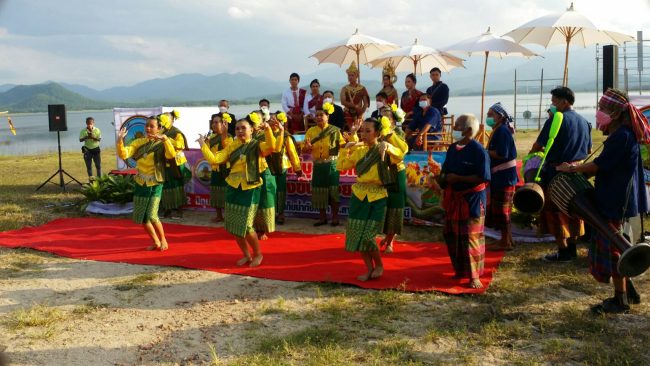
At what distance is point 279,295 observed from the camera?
4945mm

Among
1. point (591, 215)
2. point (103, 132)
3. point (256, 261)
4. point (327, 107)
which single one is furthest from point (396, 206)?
point (103, 132)

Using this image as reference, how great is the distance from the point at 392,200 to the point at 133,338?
2.98 meters

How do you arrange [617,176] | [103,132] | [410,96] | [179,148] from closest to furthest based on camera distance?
[617,176]
[179,148]
[410,96]
[103,132]

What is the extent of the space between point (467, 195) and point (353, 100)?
487cm

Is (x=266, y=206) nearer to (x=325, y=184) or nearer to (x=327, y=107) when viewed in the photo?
(x=325, y=184)

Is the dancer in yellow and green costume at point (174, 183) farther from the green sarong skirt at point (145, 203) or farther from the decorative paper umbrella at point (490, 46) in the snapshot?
the decorative paper umbrella at point (490, 46)

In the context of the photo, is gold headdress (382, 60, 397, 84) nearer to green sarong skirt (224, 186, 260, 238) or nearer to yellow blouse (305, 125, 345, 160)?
yellow blouse (305, 125, 345, 160)

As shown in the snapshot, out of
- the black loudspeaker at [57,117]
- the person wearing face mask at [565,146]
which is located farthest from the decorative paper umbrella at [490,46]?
the black loudspeaker at [57,117]

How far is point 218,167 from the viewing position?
7.82 m

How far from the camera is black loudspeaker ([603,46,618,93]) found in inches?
289

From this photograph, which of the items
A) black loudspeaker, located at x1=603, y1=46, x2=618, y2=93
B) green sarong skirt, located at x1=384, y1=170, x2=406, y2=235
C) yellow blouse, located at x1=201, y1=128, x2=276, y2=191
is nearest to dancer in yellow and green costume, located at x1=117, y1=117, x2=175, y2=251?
yellow blouse, located at x1=201, y1=128, x2=276, y2=191

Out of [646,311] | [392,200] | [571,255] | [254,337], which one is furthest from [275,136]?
[646,311]

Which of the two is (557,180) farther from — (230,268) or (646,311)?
(230,268)

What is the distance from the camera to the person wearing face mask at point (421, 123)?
332 inches
